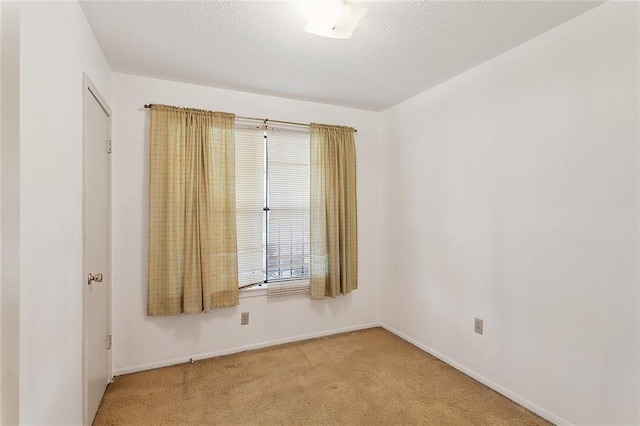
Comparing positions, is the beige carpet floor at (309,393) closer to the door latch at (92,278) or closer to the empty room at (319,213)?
the empty room at (319,213)

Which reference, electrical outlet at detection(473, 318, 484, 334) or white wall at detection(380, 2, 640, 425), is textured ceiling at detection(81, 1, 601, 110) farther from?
electrical outlet at detection(473, 318, 484, 334)

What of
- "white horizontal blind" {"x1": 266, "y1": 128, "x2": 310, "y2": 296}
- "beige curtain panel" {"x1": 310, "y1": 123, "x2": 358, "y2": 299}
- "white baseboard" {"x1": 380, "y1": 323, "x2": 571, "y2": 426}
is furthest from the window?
"white baseboard" {"x1": 380, "y1": 323, "x2": 571, "y2": 426}

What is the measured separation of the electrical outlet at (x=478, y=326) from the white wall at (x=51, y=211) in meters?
2.76

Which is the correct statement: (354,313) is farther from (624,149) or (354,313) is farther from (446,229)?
(624,149)

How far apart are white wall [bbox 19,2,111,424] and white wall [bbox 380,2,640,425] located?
2.76 m

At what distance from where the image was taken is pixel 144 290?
2.72 m

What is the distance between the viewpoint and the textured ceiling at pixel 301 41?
1811 mm

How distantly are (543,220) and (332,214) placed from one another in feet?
6.14

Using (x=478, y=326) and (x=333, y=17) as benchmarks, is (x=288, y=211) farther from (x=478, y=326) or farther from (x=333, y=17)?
(x=478, y=326)

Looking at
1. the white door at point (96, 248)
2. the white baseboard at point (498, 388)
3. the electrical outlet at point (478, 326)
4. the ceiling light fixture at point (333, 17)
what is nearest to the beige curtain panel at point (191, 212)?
the white door at point (96, 248)

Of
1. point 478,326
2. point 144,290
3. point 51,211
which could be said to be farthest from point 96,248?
point 478,326

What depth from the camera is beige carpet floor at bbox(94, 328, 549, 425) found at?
2.07 m

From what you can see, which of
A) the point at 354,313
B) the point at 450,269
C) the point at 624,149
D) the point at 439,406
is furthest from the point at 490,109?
the point at 354,313

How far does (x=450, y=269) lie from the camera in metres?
2.80
